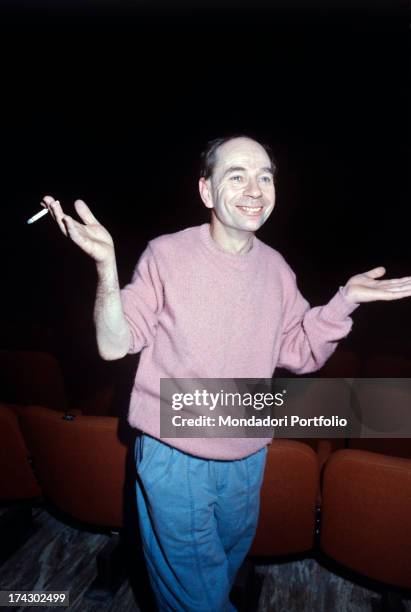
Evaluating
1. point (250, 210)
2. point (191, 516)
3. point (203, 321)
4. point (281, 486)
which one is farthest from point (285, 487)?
point (250, 210)

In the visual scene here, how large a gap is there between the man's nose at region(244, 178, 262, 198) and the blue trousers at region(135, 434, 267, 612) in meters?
0.67

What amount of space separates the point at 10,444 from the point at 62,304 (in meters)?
3.75

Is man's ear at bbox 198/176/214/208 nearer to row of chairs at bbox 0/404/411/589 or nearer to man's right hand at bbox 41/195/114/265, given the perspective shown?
man's right hand at bbox 41/195/114/265

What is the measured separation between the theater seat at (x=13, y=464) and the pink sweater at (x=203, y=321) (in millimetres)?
719

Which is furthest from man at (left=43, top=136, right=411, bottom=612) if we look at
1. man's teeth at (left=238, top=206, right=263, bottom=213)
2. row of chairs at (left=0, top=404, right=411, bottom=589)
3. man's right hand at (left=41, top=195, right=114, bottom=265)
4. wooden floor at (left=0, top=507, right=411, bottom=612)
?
wooden floor at (left=0, top=507, right=411, bottom=612)

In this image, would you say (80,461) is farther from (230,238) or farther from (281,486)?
(230,238)

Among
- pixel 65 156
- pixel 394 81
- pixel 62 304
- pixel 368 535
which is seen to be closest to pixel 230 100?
pixel 394 81

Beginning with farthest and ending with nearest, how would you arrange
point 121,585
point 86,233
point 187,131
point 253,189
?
point 187,131 < point 121,585 < point 253,189 < point 86,233

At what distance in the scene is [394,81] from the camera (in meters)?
3.71

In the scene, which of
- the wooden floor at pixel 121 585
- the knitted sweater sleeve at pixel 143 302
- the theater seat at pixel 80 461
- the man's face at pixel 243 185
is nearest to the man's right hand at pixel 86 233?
the knitted sweater sleeve at pixel 143 302

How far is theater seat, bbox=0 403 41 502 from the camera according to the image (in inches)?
57.7

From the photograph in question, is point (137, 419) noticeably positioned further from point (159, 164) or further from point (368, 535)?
point (159, 164)

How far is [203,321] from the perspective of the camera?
0.97 metres

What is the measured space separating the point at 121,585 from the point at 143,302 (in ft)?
4.32
